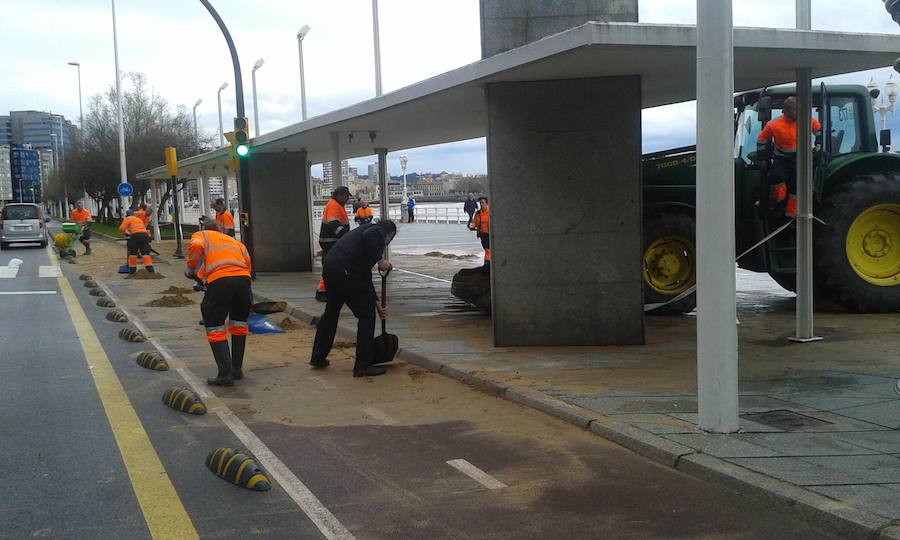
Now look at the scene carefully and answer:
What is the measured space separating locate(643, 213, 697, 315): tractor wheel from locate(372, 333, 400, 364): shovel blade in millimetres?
4283

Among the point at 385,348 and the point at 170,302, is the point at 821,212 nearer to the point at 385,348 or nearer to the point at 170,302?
the point at 385,348

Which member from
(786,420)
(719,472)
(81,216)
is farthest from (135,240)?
(719,472)

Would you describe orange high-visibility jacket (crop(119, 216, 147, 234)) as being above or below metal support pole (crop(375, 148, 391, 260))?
below

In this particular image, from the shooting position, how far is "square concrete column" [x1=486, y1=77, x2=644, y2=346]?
920 cm

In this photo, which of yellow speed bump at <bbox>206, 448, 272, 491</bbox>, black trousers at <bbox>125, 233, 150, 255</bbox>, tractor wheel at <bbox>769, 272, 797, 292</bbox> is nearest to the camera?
yellow speed bump at <bbox>206, 448, 272, 491</bbox>

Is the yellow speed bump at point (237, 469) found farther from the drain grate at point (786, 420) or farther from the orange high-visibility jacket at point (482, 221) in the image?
the orange high-visibility jacket at point (482, 221)

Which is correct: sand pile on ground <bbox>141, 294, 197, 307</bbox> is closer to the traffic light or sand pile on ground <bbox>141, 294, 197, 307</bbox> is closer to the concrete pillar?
the traffic light

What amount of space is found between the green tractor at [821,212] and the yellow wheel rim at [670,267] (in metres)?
0.01

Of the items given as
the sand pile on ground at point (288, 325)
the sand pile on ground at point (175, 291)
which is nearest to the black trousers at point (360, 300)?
the sand pile on ground at point (288, 325)

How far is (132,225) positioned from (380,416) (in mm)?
14824

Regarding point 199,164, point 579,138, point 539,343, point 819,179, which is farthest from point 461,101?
point 199,164

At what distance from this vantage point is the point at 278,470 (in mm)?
5512

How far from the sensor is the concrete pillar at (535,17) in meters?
9.68

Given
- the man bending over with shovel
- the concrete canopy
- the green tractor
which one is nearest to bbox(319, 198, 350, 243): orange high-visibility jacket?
the concrete canopy
